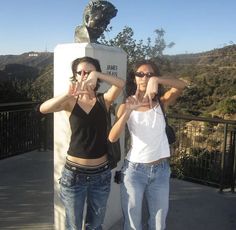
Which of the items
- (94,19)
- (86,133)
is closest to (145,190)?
(86,133)

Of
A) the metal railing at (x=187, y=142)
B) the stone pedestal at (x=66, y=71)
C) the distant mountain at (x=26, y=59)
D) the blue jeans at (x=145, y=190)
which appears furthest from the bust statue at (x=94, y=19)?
the distant mountain at (x=26, y=59)

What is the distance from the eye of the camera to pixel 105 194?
2840mm

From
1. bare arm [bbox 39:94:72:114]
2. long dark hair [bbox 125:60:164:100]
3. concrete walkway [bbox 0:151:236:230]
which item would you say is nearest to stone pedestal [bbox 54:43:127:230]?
concrete walkway [bbox 0:151:236:230]

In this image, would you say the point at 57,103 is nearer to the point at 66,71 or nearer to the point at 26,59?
the point at 66,71

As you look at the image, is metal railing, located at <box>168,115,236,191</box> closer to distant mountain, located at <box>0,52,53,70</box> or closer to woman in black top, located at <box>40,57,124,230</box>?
woman in black top, located at <box>40,57,124,230</box>

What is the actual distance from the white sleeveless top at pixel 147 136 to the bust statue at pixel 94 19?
4.12ft

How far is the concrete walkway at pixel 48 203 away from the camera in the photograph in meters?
4.32

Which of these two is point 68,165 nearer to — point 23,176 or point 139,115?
point 139,115

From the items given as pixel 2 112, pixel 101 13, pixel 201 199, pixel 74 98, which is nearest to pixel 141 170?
pixel 74 98

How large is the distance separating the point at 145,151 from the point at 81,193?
0.56 metres

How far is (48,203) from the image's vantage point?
4.89 metres

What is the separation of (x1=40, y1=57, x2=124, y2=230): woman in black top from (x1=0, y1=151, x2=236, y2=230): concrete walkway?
1.50 m

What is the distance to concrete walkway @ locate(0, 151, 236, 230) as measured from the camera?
4.32 m

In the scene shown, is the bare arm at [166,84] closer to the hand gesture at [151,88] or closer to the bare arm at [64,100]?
the hand gesture at [151,88]
